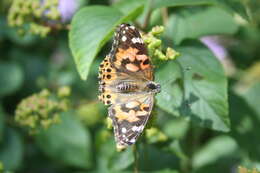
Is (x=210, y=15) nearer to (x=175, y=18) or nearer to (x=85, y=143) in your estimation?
(x=175, y=18)

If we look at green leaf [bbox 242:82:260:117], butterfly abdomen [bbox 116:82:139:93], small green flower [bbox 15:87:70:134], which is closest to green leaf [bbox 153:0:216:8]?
butterfly abdomen [bbox 116:82:139:93]

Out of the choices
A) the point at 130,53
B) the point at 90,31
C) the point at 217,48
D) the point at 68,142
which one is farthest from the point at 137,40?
the point at 217,48

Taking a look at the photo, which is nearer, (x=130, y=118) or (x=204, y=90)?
(x=130, y=118)

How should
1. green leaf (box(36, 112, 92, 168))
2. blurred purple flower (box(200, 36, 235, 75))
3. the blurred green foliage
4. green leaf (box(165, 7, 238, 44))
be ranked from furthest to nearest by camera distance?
blurred purple flower (box(200, 36, 235, 75)) < green leaf (box(36, 112, 92, 168)) < green leaf (box(165, 7, 238, 44)) < the blurred green foliage

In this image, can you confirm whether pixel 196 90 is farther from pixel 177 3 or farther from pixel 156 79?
pixel 177 3

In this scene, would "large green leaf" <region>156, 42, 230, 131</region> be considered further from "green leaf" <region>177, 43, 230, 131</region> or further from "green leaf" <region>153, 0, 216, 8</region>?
"green leaf" <region>153, 0, 216, 8</region>

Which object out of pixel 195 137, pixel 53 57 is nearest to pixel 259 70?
pixel 195 137
